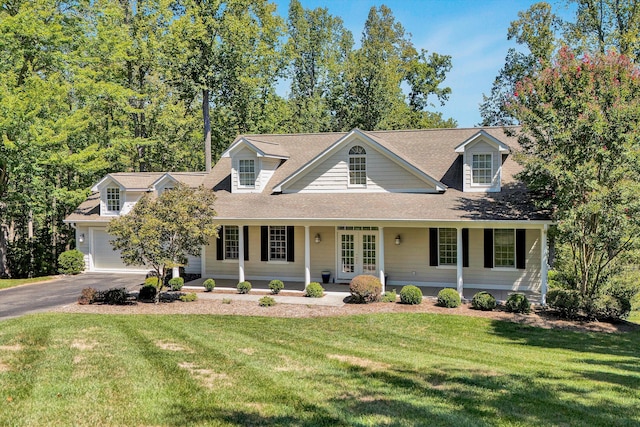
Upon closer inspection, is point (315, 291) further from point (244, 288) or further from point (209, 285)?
point (209, 285)

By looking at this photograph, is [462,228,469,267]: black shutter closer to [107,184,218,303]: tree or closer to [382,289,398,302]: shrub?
[382,289,398,302]: shrub

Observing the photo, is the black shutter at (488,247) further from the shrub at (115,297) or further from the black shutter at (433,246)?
the shrub at (115,297)

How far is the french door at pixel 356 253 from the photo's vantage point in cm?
2038

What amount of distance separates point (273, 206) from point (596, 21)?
24426mm

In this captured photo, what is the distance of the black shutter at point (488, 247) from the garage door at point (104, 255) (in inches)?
662

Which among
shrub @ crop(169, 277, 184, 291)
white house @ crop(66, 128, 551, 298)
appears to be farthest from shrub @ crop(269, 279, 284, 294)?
shrub @ crop(169, 277, 184, 291)

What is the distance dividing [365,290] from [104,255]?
15.5 meters

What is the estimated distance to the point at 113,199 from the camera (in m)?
25.9

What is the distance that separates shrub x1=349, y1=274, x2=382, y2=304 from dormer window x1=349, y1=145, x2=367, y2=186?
16.9 feet

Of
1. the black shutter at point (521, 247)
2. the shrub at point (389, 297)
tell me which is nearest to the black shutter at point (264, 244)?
the shrub at point (389, 297)

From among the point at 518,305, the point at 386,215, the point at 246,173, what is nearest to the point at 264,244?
the point at 246,173

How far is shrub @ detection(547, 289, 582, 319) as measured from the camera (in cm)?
1527

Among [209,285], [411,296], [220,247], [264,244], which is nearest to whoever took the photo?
[411,296]

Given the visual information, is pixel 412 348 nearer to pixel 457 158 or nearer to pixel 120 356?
pixel 120 356
